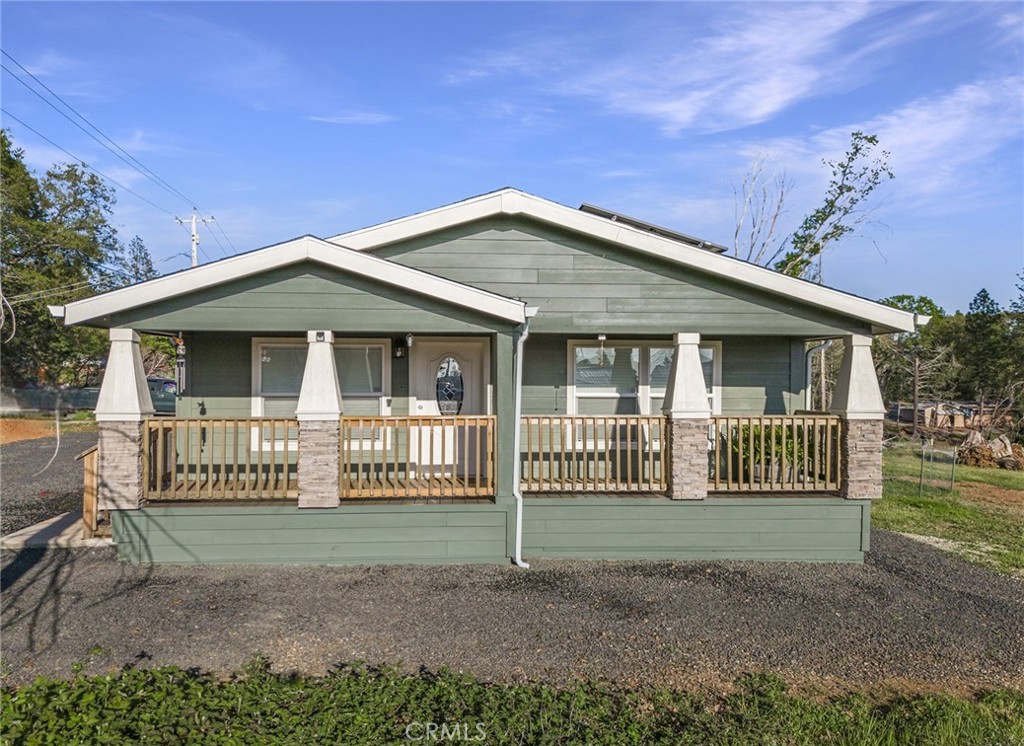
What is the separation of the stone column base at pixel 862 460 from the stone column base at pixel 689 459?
5.46ft

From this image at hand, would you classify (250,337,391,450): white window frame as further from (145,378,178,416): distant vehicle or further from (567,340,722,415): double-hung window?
(145,378,178,416): distant vehicle

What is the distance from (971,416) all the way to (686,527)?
78.5 ft

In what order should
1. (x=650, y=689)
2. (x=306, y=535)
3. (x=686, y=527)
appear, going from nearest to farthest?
(x=650, y=689) → (x=306, y=535) → (x=686, y=527)

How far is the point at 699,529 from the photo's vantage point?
7332 mm

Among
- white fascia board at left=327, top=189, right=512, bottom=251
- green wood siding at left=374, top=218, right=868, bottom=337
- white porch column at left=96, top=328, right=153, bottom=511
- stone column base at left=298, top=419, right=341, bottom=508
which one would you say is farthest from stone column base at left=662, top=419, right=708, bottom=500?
white porch column at left=96, top=328, right=153, bottom=511

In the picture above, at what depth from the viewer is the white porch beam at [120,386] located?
6.62m

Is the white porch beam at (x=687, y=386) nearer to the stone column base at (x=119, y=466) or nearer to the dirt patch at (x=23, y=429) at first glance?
the stone column base at (x=119, y=466)

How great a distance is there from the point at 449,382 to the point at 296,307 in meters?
2.70

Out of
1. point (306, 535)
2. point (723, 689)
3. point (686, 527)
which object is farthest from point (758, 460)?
point (306, 535)

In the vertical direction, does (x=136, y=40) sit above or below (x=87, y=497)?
above

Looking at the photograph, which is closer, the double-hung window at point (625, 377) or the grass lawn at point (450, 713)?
the grass lawn at point (450, 713)

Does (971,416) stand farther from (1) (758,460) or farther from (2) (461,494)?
(2) (461,494)

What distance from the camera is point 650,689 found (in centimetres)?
419

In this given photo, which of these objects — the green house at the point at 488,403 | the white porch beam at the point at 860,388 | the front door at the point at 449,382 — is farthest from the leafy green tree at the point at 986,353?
the front door at the point at 449,382
